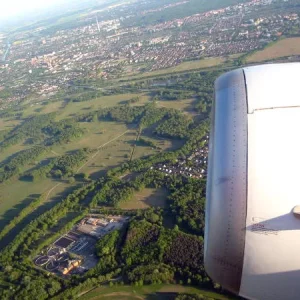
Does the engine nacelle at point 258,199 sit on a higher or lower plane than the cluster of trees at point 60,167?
higher

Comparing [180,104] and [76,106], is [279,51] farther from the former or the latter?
[76,106]

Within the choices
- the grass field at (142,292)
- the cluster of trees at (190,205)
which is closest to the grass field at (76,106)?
the cluster of trees at (190,205)

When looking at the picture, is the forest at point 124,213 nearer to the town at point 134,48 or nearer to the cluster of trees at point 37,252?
the cluster of trees at point 37,252

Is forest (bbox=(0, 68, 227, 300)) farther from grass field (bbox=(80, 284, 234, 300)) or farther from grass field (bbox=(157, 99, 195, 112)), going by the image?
grass field (bbox=(157, 99, 195, 112))

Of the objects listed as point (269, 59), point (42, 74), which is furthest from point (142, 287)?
point (42, 74)

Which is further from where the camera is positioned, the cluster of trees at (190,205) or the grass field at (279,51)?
the grass field at (279,51)

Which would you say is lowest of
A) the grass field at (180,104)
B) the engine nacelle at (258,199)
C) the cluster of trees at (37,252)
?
the grass field at (180,104)

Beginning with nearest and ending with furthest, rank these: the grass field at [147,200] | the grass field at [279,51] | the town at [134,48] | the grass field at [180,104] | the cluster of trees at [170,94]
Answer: the grass field at [147,200], the grass field at [180,104], the cluster of trees at [170,94], the grass field at [279,51], the town at [134,48]
